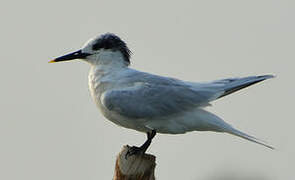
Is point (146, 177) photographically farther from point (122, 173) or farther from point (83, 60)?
point (83, 60)

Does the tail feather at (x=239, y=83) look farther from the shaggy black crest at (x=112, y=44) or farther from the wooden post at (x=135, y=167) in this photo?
the shaggy black crest at (x=112, y=44)

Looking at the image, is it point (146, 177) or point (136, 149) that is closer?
point (146, 177)

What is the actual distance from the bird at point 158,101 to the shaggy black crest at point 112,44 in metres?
0.36

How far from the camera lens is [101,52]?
23.7 ft

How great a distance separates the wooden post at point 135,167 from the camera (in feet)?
19.6

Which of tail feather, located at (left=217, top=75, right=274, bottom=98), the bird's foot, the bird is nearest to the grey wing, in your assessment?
the bird

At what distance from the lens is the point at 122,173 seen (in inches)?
235

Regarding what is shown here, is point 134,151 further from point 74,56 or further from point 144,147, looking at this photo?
point 74,56

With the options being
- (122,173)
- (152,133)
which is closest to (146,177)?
(122,173)

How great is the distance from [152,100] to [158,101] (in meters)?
0.07

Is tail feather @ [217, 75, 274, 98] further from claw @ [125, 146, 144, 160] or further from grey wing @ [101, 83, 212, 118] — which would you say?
claw @ [125, 146, 144, 160]

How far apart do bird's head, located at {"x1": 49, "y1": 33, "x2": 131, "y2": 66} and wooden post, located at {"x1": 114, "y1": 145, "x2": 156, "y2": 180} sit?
144 centimetres

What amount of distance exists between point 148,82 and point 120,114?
49cm

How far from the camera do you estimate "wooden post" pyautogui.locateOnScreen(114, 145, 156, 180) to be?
5.99 m
